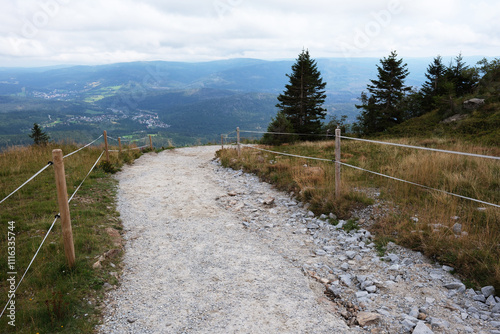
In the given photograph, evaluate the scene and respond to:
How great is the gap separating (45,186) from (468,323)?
431 inches

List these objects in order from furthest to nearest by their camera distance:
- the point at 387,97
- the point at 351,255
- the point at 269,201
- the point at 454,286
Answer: the point at 387,97 → the point at 269,201 → the point at 351,255 → the point at 454,286

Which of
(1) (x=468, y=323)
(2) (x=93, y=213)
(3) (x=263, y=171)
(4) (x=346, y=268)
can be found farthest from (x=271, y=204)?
(1) (x=468, y=323)

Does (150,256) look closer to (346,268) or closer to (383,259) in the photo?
(346,268)

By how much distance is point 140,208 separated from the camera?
8.32 metres

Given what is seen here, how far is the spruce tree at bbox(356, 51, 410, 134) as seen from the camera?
36531 mm

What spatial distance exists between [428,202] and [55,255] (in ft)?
25.3

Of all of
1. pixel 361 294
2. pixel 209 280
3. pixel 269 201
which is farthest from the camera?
pixel 269 201

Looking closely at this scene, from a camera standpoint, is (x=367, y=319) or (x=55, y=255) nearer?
(x=367, y=319)

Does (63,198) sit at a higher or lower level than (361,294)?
higher

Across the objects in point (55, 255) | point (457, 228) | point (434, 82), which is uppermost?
point (434, 82)

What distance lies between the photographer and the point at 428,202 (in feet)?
20.1

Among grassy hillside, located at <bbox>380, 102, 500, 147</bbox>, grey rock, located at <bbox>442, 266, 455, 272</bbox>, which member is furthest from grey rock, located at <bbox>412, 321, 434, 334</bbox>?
grassy hillside, located at <bbox>380, 102, 500, 147</bbox>

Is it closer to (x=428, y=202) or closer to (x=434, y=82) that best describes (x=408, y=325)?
(x=428, y=202)

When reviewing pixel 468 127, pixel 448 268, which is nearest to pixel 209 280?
pixel 448 268
